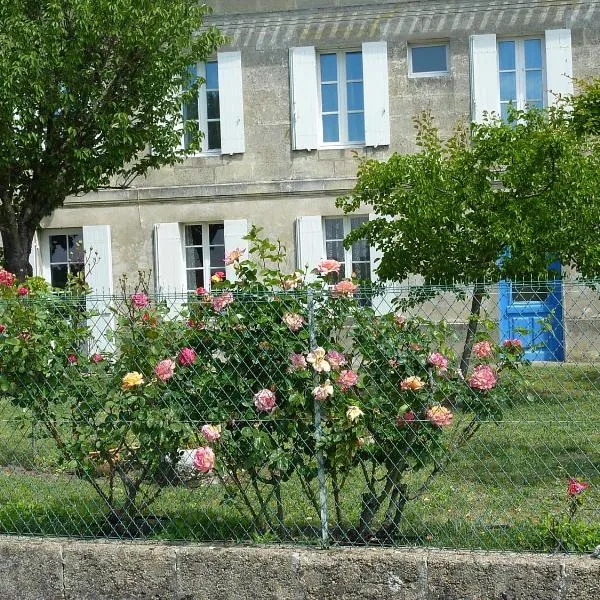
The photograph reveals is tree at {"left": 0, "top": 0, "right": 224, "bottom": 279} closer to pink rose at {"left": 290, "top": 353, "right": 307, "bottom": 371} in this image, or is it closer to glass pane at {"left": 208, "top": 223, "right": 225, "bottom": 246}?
glass pane at {"left": 208, "top": 223, "right": 225, "bottom": 246}

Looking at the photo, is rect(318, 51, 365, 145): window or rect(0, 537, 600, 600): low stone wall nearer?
rect(0, 537, 600, 600): low stone wall

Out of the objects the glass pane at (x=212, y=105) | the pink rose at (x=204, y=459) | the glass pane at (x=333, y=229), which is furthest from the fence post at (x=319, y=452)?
the glass pane at (x=212, y=105)

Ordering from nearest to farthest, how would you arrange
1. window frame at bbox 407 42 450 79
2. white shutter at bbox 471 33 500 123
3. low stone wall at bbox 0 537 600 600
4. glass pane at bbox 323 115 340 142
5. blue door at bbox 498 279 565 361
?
low stone wall at bbox 0 537 600 600
blue door at bbox 498 279 565 361
white shutter at bbox 471 33 500 123
window frame at bbox 407 42 450 79
glass pane at bbox 323 115 340 142

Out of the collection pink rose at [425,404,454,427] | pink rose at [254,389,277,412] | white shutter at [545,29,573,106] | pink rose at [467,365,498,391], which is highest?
white shutter at [545,29,573,106]

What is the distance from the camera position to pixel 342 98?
15.8 metres

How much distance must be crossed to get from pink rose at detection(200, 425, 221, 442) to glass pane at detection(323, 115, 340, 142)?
1112cm

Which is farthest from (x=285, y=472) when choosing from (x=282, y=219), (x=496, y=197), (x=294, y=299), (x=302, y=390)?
(x=282, y=219)

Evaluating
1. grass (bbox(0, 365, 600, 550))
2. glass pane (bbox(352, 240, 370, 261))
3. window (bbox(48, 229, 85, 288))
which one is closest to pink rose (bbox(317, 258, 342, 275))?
grass (bbox(0, 365, 600, 550))

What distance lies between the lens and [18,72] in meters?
10.5

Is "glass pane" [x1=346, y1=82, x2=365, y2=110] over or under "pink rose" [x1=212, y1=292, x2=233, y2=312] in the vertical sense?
over

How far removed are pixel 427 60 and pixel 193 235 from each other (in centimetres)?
452

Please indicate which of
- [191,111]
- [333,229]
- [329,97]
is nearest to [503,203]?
[333,229]

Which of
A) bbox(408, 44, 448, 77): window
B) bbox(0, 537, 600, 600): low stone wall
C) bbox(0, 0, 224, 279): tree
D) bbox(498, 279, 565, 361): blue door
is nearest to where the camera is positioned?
bbox(0, 537, 600, 600): low stone wall

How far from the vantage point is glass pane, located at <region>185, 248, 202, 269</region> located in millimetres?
16219
